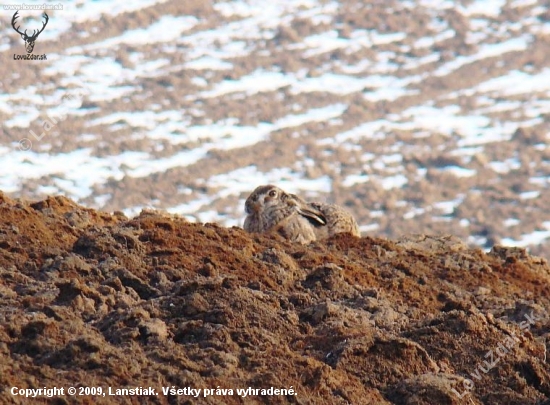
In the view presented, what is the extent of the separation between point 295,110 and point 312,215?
30.9 m

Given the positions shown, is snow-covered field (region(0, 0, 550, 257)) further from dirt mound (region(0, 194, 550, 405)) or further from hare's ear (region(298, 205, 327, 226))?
dirt mound (region(0, 194, 550, 405))

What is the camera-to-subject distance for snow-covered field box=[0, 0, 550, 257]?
118ft

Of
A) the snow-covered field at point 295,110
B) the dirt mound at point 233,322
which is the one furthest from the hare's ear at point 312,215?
the snow-covered field at point 295,110

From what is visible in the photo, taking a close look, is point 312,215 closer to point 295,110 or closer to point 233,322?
point 233,322

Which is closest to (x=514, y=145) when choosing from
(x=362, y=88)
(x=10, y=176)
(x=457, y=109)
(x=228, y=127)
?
(x=457, y=109)

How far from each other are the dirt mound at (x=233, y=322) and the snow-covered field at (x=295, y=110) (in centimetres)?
1967

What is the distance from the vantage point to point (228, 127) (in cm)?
4238

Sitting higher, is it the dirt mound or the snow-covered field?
the dirt mound

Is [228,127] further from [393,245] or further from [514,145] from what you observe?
[393,245]

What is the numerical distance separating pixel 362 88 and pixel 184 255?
39089 mm

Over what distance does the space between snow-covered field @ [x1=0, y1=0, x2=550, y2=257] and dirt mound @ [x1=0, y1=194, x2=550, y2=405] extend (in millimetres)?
19674

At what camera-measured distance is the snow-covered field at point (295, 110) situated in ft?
118

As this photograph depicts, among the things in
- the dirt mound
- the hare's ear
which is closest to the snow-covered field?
the hare's ear

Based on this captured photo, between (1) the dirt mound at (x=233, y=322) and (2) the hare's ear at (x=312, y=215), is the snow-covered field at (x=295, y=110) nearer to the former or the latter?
(2) the hare's ear at (x=312, y=215)
